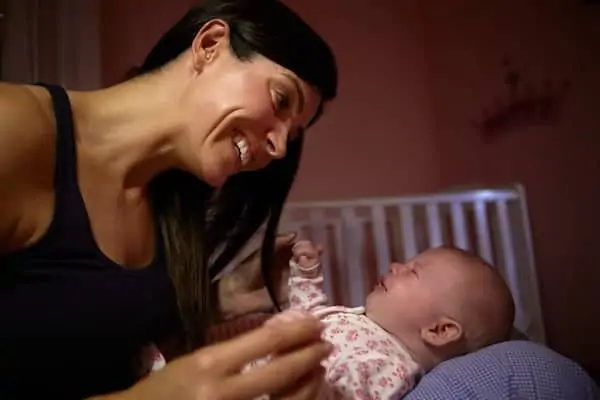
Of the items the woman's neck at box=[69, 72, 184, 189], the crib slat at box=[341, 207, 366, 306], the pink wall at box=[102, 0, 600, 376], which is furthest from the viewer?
the pink wall at box=[102, 0, 600, 376]

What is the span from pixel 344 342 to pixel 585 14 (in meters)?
1.33

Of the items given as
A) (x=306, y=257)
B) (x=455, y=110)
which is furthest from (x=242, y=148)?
(x=455, y=110)

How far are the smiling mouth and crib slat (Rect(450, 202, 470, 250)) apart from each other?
3.29 feet

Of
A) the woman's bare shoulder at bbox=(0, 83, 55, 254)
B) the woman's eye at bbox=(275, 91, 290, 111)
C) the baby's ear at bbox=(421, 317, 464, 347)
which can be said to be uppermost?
the woman's eye at bbox=(275, 91, 290, 111)

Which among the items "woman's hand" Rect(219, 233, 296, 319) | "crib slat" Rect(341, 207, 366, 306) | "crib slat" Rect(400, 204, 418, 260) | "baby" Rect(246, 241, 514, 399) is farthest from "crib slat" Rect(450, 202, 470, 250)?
"woman's hand" Rect(219, 233, 296, 319)

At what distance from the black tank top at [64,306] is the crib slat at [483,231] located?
1.12m

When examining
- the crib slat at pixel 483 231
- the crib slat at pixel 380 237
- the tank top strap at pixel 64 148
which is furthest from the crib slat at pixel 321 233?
the tank top strap at pixel 64 148

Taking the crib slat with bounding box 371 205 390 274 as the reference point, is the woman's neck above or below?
above

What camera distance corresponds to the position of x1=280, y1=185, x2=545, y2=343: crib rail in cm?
174

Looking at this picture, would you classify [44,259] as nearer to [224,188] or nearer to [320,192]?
[224,188]

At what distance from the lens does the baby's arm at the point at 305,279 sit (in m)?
1.19

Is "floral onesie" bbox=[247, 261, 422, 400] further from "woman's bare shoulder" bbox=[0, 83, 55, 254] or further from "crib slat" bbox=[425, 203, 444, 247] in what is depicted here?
"crib slat" bbox=[425, 203, 444, 247]

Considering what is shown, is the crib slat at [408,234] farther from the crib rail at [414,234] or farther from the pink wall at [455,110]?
the pink wall at [455,110]

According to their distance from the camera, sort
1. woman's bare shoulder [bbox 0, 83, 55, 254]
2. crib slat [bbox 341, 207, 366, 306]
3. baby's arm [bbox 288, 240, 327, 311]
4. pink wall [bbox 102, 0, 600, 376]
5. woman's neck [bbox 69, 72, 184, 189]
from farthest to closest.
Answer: pink wall [bbox 102, 0, 600, 376]
crib slat [bbox 341, 207, 366, 306]
baby's arm [bbox 288, 240, 327, 311]
woman's neck [bbox 69, 72, 184, 189]
woman's bare shoulder [bbox 0, 83, 55, 254]
